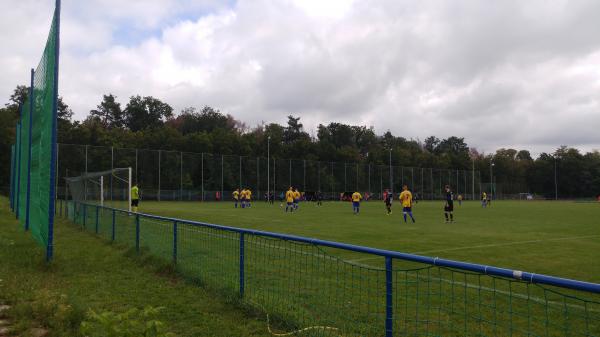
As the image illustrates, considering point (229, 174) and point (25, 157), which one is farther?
point (229, 174)

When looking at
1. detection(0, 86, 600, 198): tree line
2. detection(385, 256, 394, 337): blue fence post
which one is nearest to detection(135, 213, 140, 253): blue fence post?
detection(385, 256, 394, 337): blue fence post

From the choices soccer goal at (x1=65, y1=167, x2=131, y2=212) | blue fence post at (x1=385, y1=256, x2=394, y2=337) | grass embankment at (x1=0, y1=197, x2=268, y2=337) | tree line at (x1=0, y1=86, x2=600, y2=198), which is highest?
tree line at (x1=0, y1=86, x2=600, y2=198)

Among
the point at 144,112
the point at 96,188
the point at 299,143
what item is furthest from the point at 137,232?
the point at 144,112

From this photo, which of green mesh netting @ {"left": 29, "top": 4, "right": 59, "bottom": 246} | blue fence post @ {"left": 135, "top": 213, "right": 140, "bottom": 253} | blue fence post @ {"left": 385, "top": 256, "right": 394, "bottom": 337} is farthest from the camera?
blue fence post @ {"left": 135, "top": 213, "right": 140, "bottom": 253}

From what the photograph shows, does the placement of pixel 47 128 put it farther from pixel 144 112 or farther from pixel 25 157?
pixel 144 112

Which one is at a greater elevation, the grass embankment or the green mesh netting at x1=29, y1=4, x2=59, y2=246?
the green mesh netting at x1=29, y1=4, x2=59, y2=246

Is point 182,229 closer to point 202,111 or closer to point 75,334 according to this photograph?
point 75,334

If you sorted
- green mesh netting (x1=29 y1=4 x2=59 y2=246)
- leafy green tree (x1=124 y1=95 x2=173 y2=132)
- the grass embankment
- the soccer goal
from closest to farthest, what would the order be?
the grass embankment
green mesh netting (x1=29 y1=4 x2=59 y2=246)
the soccer goal
leafy green tree (x1=124 y1=95 x2=173 y2=132)

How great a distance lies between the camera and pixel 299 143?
8606cm

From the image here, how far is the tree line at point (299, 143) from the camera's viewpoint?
75.0 metres

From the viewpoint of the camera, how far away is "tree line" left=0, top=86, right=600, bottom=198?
75.0 m

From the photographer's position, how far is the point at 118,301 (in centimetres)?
664

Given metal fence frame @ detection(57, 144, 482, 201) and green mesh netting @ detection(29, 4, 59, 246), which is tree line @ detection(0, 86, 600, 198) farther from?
green mesh netting @ detection(29, 4, 59, 246)

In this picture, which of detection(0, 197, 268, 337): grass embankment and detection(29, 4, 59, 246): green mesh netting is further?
detection(29, 4, 59, 246): green mesh netting
